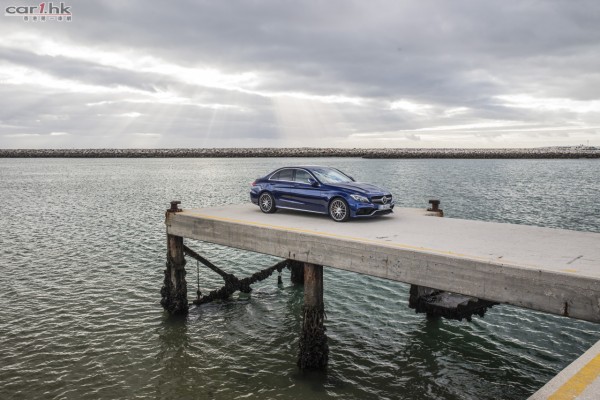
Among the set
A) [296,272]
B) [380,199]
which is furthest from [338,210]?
[296,272]

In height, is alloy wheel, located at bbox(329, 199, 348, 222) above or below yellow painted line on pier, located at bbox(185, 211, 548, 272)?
above

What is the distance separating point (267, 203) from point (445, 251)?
6.48 meters

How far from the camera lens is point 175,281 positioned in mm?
14289

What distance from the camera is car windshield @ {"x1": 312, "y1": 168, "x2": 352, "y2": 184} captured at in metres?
13.1

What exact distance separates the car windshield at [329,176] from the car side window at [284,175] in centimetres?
68

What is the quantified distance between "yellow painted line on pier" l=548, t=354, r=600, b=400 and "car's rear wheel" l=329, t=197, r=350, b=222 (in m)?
7.52

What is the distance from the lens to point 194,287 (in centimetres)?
1731

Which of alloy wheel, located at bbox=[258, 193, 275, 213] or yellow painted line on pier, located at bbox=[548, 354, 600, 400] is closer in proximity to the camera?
yellow painted line on pier, located at bbox=[548, 354, 600, 400]

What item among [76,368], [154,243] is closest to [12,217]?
[154,243]

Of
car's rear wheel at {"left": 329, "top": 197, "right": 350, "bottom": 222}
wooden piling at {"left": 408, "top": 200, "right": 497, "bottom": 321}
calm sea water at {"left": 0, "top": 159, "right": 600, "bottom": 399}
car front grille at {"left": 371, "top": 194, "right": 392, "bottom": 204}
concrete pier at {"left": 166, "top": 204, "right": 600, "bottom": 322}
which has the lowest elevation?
calm sea water at {"left": 0, "top": 159, "right": 600, "bottom": 399}

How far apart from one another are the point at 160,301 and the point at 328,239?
808cm

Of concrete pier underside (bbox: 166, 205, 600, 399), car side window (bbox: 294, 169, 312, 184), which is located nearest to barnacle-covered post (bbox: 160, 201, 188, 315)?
concrete pier underside (bbox: 166, 205, 600, 399)

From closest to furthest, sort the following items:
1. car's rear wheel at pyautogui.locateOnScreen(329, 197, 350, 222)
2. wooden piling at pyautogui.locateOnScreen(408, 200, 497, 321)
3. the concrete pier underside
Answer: the concrete pier underside < wooden piling at pyautogui.locateOnScreen(408, 200, 497, 321) < car's rear wheel at pyautogui.locateOnScreen(329, 197, 350, 222)

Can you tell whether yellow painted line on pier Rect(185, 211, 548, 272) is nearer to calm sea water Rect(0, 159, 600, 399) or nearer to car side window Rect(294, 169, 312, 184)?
car side window Rect(294, 169, 312, 184)
